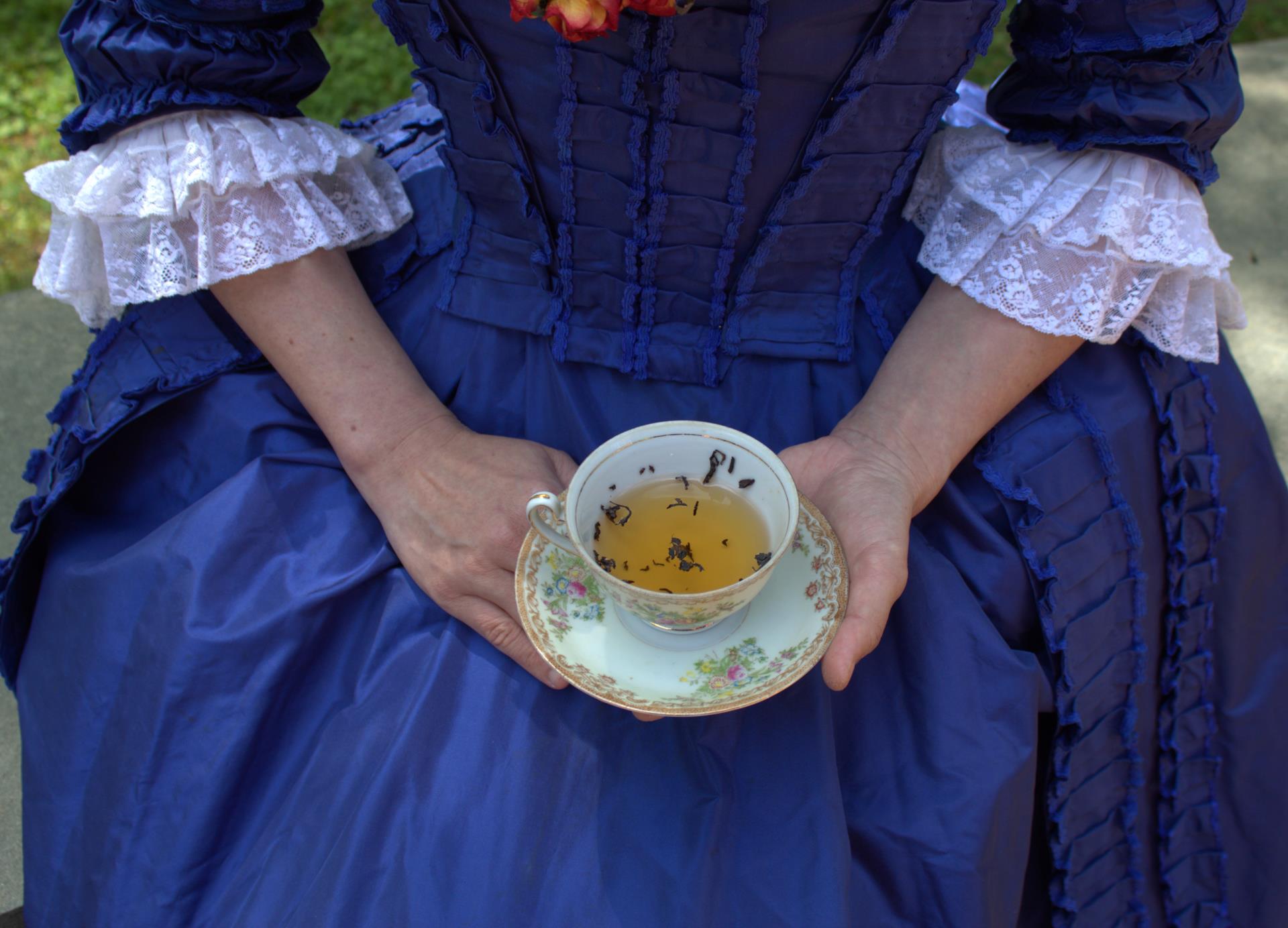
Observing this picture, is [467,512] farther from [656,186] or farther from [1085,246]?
[1085,246]

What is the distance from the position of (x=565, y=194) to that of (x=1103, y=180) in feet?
1.90

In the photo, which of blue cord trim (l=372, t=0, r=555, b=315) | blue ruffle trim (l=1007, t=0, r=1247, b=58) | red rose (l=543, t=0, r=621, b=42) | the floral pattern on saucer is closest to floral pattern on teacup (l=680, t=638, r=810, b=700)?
the floral pattern on saucer

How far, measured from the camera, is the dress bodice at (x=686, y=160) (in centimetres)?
95

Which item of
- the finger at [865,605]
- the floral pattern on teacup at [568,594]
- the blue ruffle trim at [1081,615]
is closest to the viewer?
the finger at [865,605]

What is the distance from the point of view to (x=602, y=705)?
39.3 inches

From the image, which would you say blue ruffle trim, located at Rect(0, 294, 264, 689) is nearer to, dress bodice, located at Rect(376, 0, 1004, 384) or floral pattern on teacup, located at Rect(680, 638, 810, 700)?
dress bodice, located at Rect(376, 0, 1004, 384)

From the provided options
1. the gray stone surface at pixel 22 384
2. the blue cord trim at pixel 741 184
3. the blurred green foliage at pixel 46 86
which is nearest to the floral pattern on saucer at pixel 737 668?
the blue cord trim at pixel 741 184

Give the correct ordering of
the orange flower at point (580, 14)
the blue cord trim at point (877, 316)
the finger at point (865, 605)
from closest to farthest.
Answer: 1. the orange flower at point (580, 14)
2. the finger at point (865, 605)
3. the blue cord trim at point (877, 316)

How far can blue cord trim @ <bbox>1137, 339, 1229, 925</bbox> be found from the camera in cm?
116

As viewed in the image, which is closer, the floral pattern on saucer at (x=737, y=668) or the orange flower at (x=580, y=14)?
the orange flower at (x=580, y=14)

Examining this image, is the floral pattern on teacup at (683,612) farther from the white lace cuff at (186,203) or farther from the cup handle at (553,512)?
the white lace cuff at (186,203)

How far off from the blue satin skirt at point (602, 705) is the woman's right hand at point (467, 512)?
0.10 feet

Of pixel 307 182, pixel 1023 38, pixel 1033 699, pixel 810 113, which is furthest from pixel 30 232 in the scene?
pixel 1033 699

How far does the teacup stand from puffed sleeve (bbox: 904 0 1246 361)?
356 millimetres
